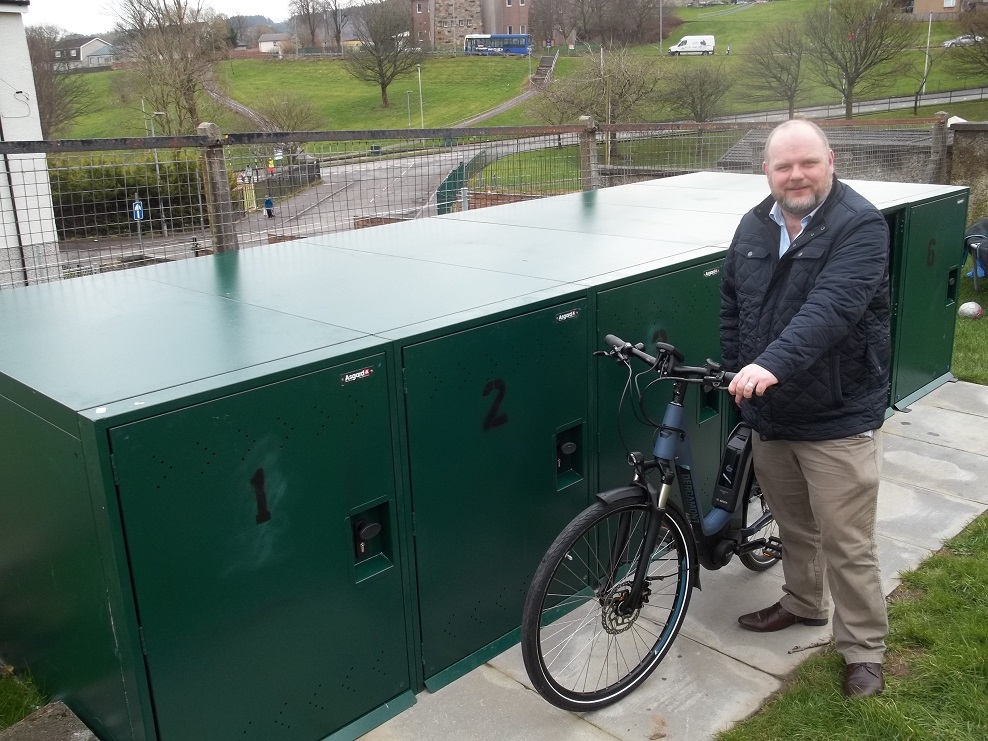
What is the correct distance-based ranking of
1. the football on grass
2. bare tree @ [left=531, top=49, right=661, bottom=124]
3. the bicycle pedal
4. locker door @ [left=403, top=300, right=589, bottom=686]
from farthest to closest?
bare tree @ [left=531, top=49, right=661, bottom=124] < the football on grass < the bicycle pedal < locker door @ [left=403, top=300, right=589, bottom=686]

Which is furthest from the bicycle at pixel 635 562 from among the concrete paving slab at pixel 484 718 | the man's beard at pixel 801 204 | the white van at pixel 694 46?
the white van at pixel 694 46

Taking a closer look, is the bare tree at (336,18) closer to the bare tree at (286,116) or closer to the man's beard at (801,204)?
the bare tree at (286,116)

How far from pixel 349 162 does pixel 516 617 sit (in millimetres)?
4666

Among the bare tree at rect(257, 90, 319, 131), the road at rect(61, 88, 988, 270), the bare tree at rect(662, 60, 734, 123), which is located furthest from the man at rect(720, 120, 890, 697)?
the bare tree at rect(257, 90, 319, 131)

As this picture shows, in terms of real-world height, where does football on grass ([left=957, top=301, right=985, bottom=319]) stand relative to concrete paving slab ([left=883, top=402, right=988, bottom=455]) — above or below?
above

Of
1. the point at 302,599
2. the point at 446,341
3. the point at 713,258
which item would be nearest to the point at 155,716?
the point at 302,599

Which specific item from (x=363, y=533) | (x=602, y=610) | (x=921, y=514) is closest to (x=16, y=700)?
(x=363, y=533)

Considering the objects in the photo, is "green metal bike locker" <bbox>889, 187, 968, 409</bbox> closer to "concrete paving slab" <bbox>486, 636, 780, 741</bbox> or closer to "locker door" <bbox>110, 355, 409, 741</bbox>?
"concrete paving slab" <bbox>486, 636, 780, 741</bbox>

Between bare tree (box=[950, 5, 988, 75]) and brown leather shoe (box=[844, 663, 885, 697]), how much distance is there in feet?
134

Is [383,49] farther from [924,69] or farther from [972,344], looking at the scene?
[972,344]

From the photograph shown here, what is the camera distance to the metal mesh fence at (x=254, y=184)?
5906 millimetres

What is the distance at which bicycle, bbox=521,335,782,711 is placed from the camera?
324cm

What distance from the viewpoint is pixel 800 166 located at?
10.5 ft

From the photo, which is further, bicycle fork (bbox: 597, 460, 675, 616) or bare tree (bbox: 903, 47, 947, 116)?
bare tree (bbox: 903, 47, 947, 116)
